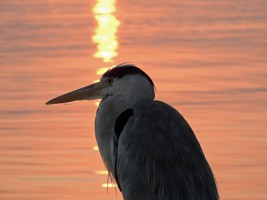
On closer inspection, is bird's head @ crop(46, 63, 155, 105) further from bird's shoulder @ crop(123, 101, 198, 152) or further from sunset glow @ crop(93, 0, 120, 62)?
sunset glow @ crop(93, 0, 120, 62)

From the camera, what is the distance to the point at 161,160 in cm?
1060

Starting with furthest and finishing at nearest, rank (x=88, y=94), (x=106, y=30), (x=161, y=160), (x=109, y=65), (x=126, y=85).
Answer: (x=106, y=30) → (x=109, y=65) → (x=88, y=94) → (x=126, y=85) → (x=161, y=160)

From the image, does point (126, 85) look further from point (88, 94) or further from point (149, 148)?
point (149, 148)

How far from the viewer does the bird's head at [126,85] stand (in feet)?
36.7

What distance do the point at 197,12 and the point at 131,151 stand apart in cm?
1113

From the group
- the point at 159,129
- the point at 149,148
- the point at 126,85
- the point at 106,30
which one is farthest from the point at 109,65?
the point at 149,148

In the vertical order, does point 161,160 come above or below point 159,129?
below

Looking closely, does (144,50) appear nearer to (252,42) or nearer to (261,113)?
(252,42)

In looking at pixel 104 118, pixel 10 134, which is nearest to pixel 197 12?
pixel 10 134

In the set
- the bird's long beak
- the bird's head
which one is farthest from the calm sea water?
the bird's head

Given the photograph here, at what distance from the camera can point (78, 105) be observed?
15.8 m

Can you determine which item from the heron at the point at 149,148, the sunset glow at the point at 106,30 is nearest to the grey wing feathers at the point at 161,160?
the heron at the point at 149,148

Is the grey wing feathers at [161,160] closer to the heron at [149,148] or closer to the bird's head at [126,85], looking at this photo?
the heron at [149,148]

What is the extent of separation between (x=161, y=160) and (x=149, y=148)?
4.9 inches
